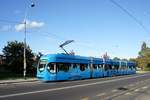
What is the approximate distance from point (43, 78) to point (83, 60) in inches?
367

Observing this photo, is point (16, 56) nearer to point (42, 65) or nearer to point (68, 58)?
point (68, 58)

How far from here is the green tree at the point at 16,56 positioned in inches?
2338

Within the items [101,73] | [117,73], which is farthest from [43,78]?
[117,73]

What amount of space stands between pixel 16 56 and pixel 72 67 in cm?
2594

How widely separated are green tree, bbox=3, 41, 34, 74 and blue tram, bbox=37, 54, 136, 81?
15470 millimetres

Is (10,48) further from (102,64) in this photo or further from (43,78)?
(43,78)

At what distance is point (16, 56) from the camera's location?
61.6 m

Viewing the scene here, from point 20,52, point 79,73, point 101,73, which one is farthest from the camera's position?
point 20,52

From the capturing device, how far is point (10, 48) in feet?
212

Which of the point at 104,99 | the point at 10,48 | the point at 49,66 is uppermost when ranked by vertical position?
the point at 10,48

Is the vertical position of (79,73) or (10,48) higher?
(10,48)

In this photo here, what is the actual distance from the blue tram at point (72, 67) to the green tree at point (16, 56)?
15470 mm

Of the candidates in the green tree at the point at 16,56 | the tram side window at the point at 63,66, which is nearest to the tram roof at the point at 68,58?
the tram side window at the point at 63,66

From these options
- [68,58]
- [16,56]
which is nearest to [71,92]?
[68,58]
